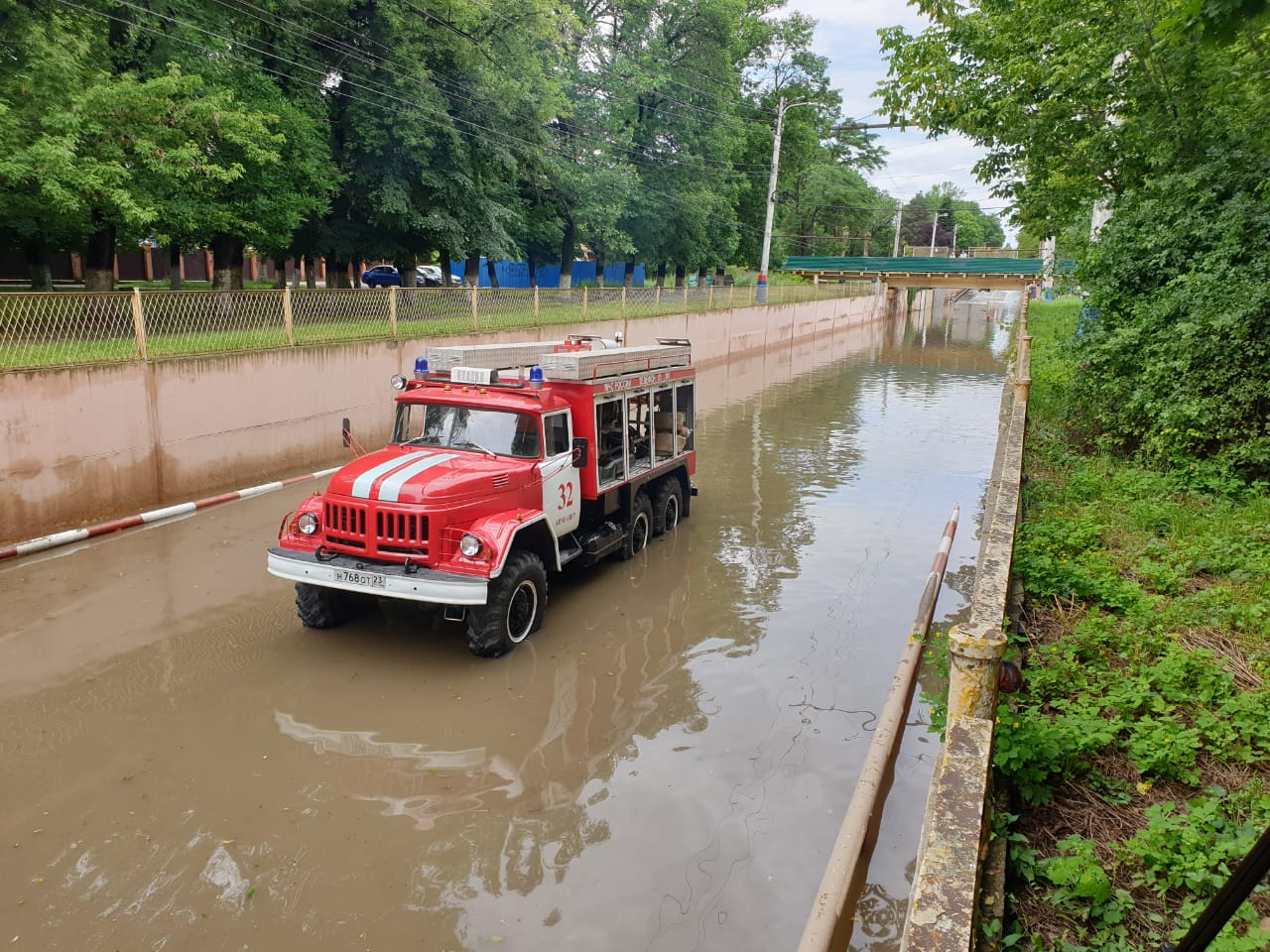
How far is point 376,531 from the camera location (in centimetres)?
684

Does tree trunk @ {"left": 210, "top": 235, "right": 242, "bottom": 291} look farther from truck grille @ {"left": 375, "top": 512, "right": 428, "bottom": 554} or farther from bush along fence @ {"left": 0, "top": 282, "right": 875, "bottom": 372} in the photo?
truck grille @ {"left": 375, "top": 512, "right": 428, "bottom": 554}

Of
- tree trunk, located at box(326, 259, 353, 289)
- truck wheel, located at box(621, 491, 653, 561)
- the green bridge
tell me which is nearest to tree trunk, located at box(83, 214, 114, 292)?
tree trunk, located at box(326, 259, 353, 289)

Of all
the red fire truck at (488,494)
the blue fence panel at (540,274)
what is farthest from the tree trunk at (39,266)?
the blue fence panel at (540,274)

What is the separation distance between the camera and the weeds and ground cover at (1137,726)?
3443mm

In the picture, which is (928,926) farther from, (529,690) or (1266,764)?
(529,690)

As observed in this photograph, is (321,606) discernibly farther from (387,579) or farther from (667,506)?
(667,506)

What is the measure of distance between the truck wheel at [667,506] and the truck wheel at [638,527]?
7.1 inches

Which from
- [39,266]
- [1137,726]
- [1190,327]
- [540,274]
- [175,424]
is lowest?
[1137,726]

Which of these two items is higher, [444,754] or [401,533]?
[401,533]

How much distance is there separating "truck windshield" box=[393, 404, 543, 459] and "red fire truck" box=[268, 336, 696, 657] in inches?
0.4

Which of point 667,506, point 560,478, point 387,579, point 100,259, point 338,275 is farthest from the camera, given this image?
point 338,275

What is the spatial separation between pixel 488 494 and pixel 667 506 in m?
4.08

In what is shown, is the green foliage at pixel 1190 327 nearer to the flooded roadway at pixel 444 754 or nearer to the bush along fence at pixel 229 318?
the flooded roadway at pixel 444 754

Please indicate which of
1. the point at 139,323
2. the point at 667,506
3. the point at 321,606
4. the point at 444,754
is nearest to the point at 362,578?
the point at 321,606
